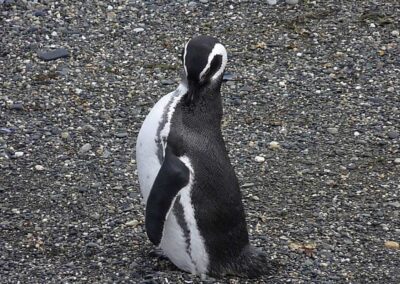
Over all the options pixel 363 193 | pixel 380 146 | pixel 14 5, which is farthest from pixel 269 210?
pixel 14 5

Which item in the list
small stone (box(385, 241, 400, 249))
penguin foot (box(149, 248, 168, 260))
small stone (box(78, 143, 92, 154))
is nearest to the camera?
penguin foot (box(149, 248, 168, 260))

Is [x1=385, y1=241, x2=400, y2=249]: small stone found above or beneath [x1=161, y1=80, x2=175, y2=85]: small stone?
above

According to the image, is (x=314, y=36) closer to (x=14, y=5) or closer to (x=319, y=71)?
(x=319, y=71)

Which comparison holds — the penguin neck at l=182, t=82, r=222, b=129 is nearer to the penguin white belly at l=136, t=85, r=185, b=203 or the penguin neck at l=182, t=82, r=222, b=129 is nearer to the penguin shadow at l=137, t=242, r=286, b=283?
the penguin white belly at l=136, t=85, r=185, b=203

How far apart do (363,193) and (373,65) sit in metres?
1.86

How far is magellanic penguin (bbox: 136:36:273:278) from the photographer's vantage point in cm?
486

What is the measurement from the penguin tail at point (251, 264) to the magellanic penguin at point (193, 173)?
3.4 inches

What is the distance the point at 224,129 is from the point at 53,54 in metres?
1.67

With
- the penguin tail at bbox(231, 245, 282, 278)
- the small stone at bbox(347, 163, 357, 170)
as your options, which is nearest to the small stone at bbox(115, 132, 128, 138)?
the small stone at bbox(347, 163, 357, 170)

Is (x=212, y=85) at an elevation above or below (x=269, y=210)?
above

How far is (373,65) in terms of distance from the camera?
7.94 m

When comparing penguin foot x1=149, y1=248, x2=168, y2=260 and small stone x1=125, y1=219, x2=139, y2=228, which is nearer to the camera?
penguin foot x1=149, y1=248, x2=168, y2=260

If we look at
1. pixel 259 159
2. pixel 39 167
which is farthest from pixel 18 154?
pixel 259 159

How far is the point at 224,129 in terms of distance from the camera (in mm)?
7090
